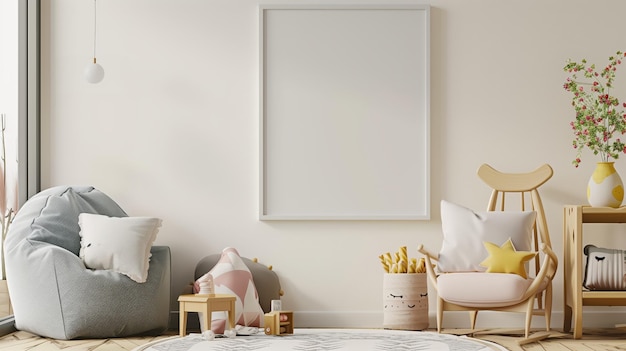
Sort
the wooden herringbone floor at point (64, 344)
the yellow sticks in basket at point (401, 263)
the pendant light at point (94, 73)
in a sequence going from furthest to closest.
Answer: the pendant light at point (94, 73)
the yellow sticks in basket at point (401, 263)
the wooden herringbone floor at point (64, 344)

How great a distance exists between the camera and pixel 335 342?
3.73 metres

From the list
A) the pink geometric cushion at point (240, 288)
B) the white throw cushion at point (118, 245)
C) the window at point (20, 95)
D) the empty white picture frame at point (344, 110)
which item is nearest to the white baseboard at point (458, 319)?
the pink geometric cushion at point (240, 288)

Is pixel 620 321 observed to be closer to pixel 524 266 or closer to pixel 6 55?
pixel 524 266

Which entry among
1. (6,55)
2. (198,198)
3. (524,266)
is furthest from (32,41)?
(524,266)

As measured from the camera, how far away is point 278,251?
15.1ft

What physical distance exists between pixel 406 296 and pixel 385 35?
151 centimetres

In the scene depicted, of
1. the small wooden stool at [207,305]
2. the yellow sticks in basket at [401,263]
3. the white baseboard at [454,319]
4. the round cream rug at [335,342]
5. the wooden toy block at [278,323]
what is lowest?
the white baseboard at [454,319]

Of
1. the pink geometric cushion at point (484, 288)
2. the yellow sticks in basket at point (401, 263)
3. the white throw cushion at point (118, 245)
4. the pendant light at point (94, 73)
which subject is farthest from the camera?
the pendant light at point (94, 73)

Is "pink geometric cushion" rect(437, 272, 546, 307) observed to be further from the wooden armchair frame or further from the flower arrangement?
the flower arrangement

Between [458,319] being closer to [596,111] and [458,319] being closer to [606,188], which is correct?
[606,188]

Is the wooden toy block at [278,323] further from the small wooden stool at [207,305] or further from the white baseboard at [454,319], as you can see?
the white baseboard at [454,319]

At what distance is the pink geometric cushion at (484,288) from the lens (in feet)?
12.7

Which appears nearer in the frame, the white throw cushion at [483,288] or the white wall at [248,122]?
the white throw cushion at [483,288]

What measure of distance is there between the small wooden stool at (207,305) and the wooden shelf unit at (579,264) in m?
1.77
